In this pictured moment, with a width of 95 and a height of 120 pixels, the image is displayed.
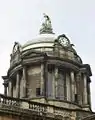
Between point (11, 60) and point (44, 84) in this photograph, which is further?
point (11, 60)

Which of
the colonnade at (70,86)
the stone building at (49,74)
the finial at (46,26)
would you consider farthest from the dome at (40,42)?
the colonnade at (70,86)

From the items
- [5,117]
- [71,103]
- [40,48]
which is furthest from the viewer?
[40,48]

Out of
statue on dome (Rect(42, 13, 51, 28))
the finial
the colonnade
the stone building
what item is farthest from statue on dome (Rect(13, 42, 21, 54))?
statue on dome (Rect(42, 13, 51, 28))

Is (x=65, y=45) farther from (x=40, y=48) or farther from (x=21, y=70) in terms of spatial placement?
(x=21, y=70)

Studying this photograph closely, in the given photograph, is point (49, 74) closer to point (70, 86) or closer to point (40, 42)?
point (70, 86)

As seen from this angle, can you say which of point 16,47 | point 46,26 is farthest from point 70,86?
point 46,26

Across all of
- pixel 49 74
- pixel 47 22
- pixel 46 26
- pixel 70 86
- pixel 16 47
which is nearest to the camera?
pixel 49 74

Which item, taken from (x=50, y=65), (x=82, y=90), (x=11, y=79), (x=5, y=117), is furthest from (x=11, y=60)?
(x=5, y=117)

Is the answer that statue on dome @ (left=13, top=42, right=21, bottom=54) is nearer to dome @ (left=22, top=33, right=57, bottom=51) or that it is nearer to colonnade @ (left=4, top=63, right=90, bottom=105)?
dome @ (left=22, top=33, right=57, bottom=51)

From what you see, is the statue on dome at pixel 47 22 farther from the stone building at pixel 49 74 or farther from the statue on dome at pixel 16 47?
the statue on dome at pixel 16 47

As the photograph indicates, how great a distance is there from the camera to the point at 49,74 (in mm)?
33688

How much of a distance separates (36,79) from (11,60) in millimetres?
3877

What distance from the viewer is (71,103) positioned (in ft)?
107

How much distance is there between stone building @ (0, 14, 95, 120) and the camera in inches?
1292
